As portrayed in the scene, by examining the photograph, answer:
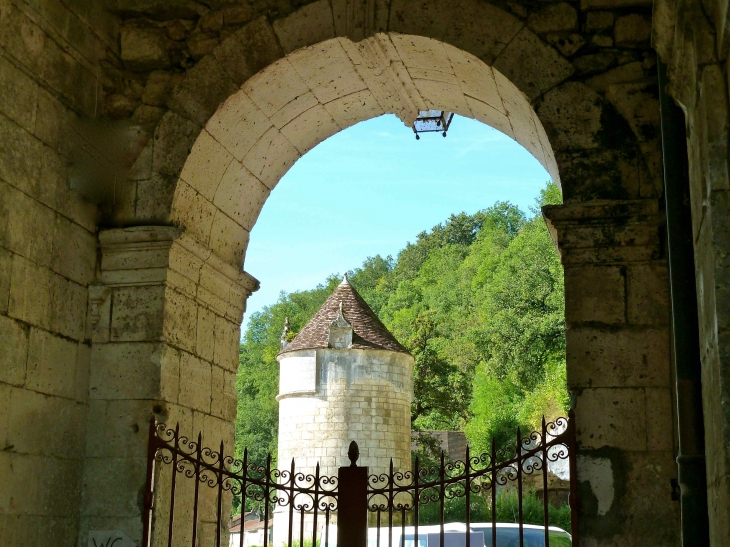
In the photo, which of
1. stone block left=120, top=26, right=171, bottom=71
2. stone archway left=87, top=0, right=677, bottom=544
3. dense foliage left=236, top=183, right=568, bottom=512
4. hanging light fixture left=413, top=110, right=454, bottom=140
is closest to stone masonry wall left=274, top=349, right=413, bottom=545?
dense foliage left=236, top=183, right=568, bottom=512

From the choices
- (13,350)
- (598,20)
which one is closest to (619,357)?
(598,20)

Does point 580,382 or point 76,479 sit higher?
point 580,382

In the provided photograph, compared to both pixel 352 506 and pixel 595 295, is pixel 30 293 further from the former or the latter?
pixel 595 295

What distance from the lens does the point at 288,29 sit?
200 inches

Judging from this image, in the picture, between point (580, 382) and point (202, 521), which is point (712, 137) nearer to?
point (580, 382)

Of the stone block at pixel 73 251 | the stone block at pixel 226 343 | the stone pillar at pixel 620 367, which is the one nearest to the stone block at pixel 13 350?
the stone block at pixel 73 251

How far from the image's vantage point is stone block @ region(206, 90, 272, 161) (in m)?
5.16

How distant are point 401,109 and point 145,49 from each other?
182 cm

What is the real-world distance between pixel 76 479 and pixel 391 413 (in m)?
13.9

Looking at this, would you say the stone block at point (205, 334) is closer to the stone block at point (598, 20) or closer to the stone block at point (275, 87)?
the stone block at point (275, 87)

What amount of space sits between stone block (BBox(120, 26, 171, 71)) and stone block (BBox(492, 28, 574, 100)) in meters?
2.02

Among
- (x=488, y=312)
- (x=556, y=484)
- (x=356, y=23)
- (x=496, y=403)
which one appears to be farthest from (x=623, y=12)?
(x=488, y=312)

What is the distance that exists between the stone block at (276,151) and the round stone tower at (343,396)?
12038mm

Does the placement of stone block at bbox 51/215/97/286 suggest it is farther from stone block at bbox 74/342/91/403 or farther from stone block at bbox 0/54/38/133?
stone block at bbox 0/54/38/133
